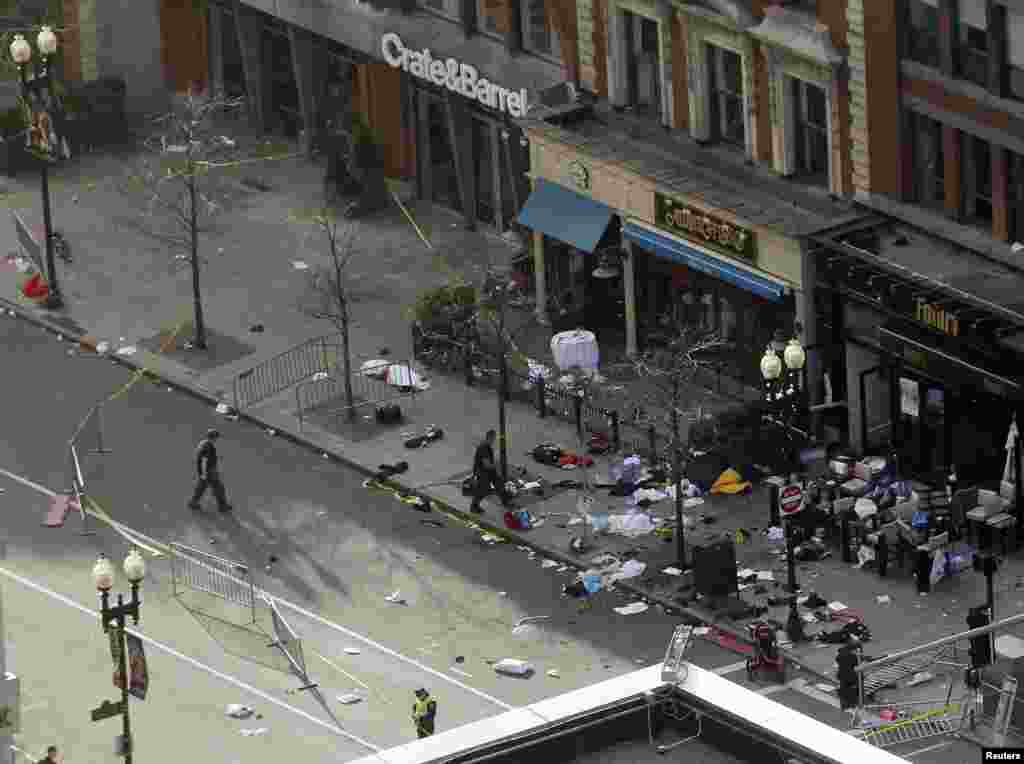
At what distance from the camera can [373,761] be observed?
109ft

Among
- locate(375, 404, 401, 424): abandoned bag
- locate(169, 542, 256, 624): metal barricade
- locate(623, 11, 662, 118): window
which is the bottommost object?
locate(169, 542, 256, 624): metal barricade

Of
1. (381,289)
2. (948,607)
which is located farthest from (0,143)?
(948,607)

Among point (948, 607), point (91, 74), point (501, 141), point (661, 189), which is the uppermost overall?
point (91, 74)

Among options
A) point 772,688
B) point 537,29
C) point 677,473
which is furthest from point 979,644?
point 537,29

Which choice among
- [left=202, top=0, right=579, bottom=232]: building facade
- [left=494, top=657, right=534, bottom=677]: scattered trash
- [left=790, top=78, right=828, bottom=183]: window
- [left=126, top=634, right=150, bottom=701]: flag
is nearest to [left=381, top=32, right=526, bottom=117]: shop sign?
[left=202, top=0, right=579, bottom=232]: building facade

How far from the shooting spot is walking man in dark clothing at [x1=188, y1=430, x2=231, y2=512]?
2357 inches

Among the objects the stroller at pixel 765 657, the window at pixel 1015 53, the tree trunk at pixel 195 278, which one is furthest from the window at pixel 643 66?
the stroller at pixel 765 657

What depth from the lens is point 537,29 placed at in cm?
6894

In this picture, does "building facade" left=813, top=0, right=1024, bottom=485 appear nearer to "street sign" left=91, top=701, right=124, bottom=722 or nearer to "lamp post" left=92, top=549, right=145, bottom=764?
"lamp post" left=92, top=549, right=145, bottom=764

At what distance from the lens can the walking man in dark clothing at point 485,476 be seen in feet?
193

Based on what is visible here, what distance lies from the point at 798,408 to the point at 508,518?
18.9 ft

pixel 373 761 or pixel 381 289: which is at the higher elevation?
pixel 381 289

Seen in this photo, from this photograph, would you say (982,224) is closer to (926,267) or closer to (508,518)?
(926,267)

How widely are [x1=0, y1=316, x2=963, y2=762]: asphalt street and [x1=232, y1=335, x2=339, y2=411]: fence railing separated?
3.47ft
